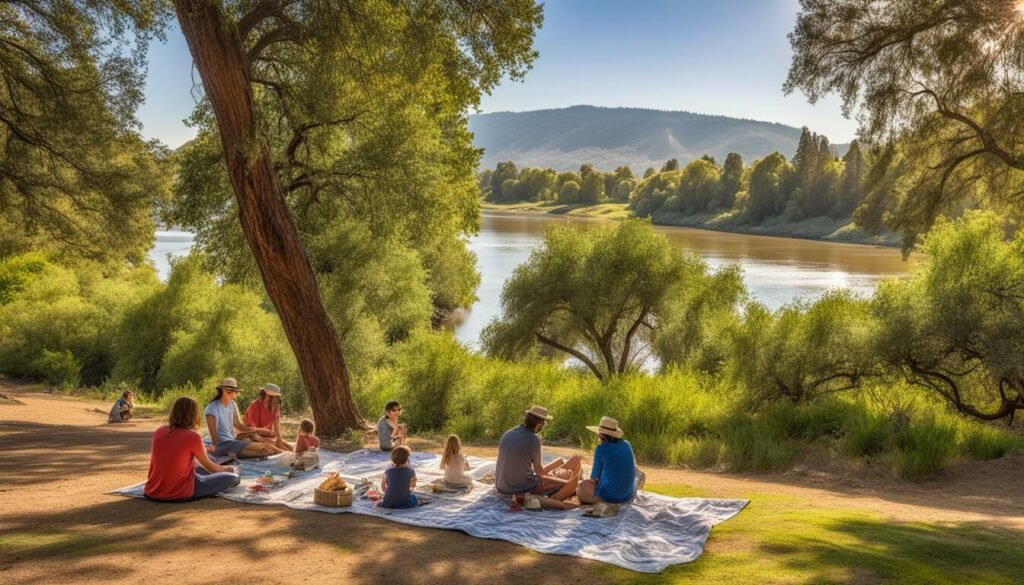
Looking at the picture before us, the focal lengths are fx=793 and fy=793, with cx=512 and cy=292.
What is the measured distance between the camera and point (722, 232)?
4213 inches

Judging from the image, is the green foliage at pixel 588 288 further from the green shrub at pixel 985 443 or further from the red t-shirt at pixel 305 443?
the red t-shirt at pixel 305 443

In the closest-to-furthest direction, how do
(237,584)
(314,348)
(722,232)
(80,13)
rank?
1. (237,584)
2. (314,348)
3. (80,13)
4. (722,232)

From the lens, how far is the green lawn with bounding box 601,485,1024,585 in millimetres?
6812

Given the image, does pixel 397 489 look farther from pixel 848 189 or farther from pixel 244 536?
pixel 848 189

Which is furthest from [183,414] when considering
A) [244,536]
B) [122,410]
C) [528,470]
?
[122,410]

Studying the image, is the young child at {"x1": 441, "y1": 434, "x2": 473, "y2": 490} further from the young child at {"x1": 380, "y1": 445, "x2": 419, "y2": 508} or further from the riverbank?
the riverbank

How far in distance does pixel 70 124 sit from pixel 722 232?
96841 millimetres

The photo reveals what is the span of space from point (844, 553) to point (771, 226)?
102 meters

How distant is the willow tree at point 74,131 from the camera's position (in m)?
17.5

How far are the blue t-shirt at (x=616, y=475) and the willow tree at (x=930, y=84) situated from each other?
10.7 m

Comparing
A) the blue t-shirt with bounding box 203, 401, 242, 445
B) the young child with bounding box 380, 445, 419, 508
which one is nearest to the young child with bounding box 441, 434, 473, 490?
the young child with bounding box 380, 445, 419, 508

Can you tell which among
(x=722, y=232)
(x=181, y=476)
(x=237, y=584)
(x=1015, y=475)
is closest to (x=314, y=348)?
(x=181, y=476)

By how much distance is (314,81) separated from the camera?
55.6 feet

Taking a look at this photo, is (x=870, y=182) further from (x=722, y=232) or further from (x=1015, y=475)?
(x=722, y=232)
